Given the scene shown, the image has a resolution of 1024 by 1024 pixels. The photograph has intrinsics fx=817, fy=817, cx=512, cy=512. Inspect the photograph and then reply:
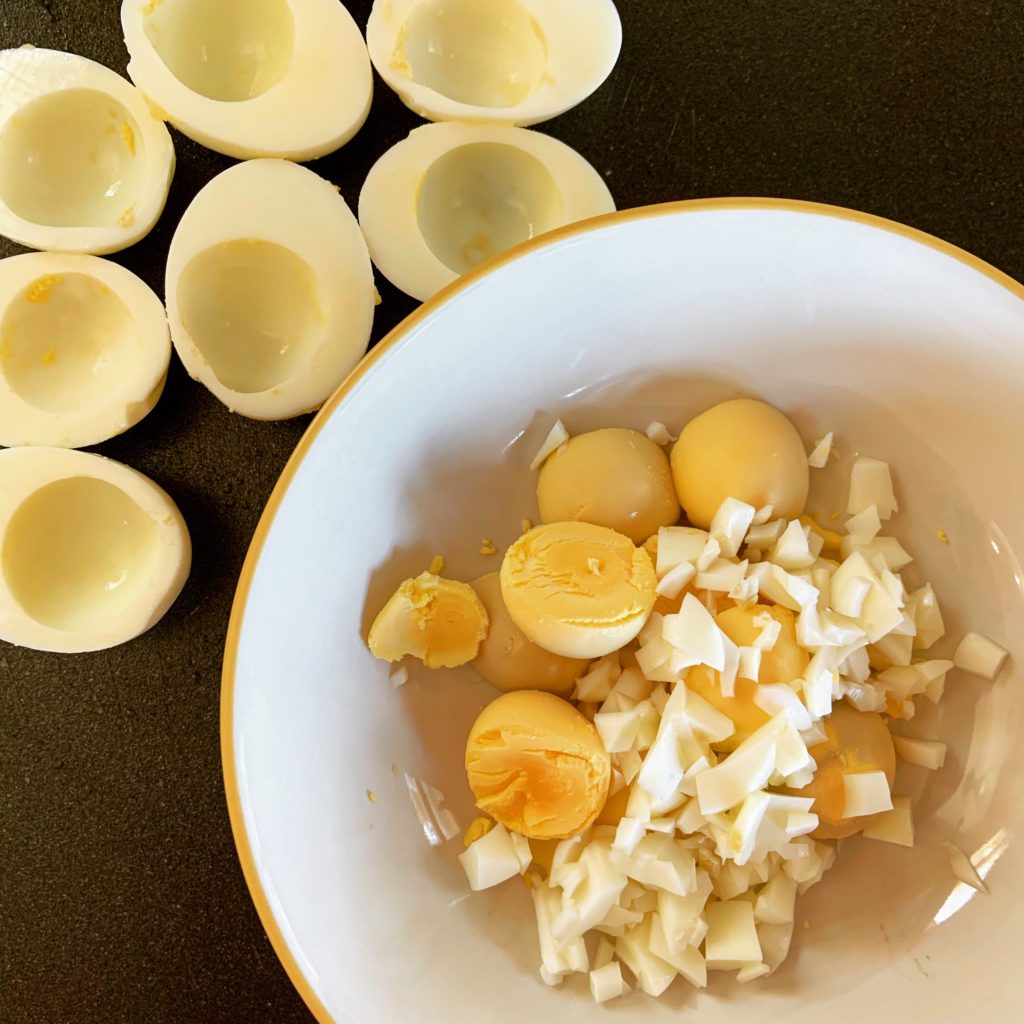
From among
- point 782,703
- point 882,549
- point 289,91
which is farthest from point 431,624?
point 289,91

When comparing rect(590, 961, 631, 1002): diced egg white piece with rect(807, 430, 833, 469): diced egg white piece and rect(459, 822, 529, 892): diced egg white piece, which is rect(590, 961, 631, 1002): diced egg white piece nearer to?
rect(459, 822, 529, 892): diced egg white piece

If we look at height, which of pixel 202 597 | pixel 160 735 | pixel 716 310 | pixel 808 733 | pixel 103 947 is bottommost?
pixel 103 947

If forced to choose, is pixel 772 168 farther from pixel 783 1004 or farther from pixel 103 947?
A: pixel 103 947

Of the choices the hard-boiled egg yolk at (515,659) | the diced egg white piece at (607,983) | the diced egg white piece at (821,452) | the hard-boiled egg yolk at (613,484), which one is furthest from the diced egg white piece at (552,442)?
the diced egg white piece at (607,983)

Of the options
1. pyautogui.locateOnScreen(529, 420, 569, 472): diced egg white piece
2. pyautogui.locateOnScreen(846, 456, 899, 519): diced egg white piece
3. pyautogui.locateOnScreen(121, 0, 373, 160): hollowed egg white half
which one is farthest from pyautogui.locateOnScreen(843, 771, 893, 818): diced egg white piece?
pyautogui.locateOnScreen(121, 0, 373, 160): hollowed egg white half

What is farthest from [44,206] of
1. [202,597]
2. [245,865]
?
[245,865]

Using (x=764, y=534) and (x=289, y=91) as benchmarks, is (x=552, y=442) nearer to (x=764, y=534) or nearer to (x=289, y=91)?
(x=764, y=534)

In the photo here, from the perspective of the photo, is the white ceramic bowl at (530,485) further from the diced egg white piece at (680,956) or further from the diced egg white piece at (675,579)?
the diced egg white piece at (675,579)
